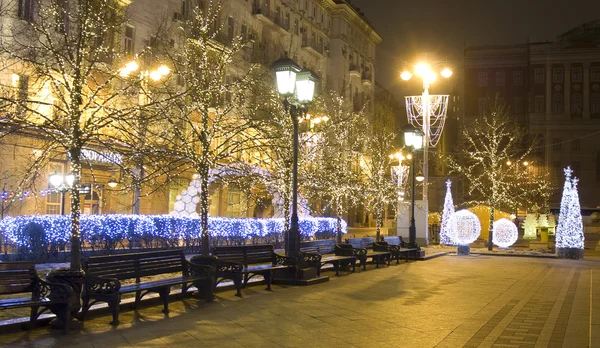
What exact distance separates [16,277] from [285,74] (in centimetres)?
814

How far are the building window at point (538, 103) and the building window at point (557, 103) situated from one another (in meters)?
1.27

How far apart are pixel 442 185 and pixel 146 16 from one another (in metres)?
29.5

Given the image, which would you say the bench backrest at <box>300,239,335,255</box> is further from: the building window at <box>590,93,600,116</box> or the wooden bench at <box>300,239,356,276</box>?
the building window at <box>590,93,600,116</box>

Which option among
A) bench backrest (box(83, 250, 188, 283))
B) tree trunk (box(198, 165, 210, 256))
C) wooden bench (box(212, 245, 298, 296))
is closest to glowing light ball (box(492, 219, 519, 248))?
Answer: tree trunk (box(198, 165, 210, 256))

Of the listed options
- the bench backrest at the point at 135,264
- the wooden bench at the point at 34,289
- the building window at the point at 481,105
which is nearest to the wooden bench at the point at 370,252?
the bench backrest at the point at 135,264

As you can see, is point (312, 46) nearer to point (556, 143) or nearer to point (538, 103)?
point (538, 103)

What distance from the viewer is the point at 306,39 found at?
57.6 m

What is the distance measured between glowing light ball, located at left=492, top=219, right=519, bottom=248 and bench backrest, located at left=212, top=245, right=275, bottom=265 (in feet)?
68.5

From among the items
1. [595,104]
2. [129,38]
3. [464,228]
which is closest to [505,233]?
[464,228]

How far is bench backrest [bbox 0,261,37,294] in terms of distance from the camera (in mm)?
8930

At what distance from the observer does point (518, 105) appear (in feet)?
286

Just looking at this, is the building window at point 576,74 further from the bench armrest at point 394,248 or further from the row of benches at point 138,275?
the row of benches at point 138,275

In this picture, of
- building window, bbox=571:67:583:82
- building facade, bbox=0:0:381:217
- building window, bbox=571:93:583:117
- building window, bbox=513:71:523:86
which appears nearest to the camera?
building facade, bbox=0:0:381:217

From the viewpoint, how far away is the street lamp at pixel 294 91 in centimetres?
1553
